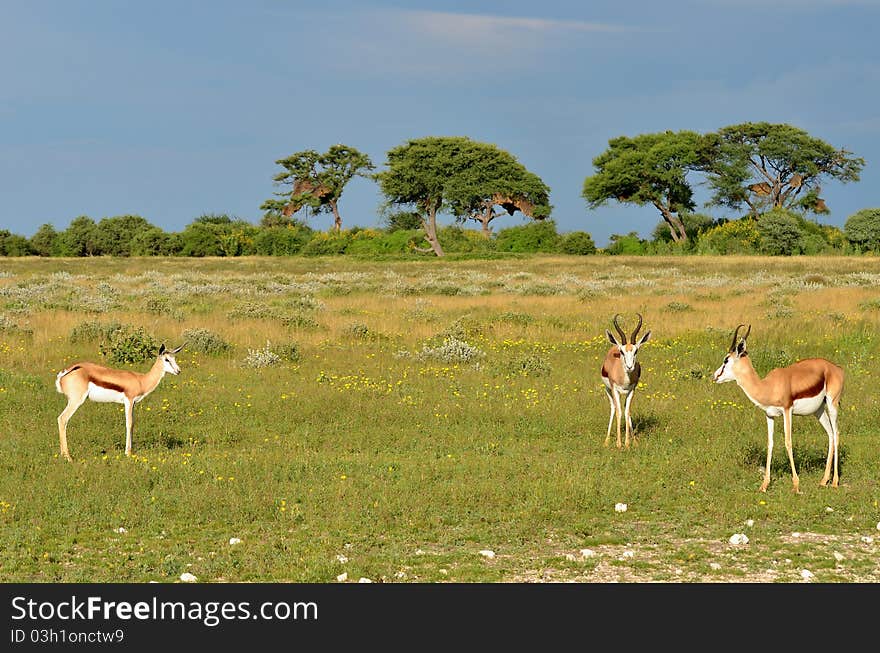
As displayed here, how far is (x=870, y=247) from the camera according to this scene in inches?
3349

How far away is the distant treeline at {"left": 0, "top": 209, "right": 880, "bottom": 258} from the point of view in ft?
262

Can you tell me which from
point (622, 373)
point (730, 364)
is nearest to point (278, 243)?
point (622, 373)

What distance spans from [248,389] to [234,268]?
47.2 meters

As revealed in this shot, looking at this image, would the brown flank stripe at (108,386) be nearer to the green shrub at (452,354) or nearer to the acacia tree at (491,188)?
the green shrub at (452,354)

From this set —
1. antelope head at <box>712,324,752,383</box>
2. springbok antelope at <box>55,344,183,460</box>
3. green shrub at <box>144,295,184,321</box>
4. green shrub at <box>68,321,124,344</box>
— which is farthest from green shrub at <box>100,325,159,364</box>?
antelope head at <box>712,324,752,383</box>

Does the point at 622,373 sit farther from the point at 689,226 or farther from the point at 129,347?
the point at 689,226

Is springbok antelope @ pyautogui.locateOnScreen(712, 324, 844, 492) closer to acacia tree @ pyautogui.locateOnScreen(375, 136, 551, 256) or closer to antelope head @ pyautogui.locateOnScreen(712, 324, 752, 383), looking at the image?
antelope head @ pyautogui.locateOnScreen(712, 324, 752, 383)

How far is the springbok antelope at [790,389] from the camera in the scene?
37.9ft

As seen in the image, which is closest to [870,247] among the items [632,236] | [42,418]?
[632,236]

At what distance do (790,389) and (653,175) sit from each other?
267 ft

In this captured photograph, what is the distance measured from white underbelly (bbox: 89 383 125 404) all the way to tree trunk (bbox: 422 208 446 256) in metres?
74.4

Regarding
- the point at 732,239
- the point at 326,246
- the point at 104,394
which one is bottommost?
the point at 104,394

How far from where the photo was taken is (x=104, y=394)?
1277 centimetres

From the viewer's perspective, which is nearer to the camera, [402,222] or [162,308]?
[162,308]
